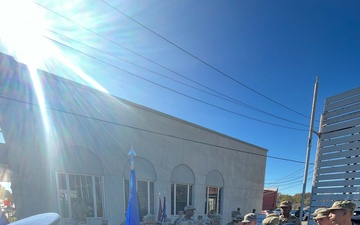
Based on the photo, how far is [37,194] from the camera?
6.08 m

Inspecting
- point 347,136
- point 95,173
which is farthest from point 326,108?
point 95,173

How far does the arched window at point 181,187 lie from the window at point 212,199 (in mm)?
1398

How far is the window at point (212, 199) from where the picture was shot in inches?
463

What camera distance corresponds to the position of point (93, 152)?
749cm

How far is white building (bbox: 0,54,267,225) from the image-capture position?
589 centimetres

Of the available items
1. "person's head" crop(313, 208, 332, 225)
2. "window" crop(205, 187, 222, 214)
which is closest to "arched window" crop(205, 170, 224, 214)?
"window" crop(205, 187, 222, 214)

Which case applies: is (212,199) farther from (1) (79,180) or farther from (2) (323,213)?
(2) (323,213)

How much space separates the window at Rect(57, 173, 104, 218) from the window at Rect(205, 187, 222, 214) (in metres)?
6.33

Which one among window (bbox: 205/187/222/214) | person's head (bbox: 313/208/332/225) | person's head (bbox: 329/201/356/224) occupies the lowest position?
window (bbox: 205/187/222/214)

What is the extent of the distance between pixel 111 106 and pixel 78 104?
1309mm

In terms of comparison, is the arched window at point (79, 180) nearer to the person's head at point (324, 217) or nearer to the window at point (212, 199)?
the window at point (212, 199)

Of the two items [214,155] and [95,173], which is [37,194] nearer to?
[95,173]

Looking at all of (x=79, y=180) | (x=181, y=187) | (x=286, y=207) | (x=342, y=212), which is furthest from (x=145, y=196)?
(x=342, y=212)

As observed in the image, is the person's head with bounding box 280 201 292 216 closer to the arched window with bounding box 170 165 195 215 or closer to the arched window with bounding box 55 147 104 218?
the arched window with bounding box 170 165 195 215
